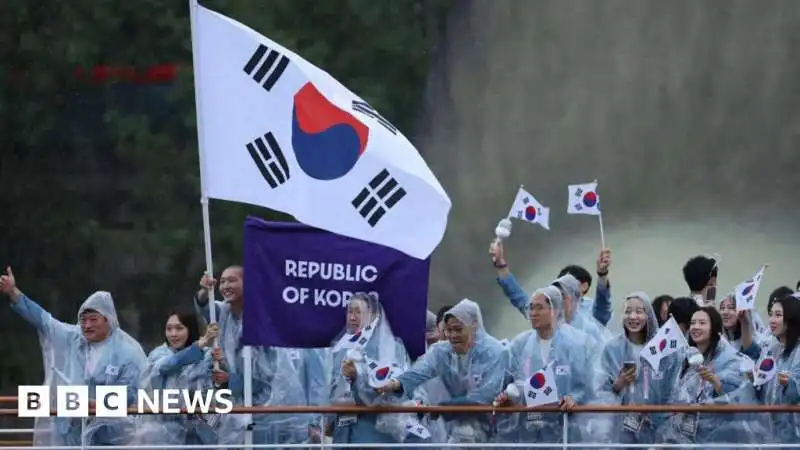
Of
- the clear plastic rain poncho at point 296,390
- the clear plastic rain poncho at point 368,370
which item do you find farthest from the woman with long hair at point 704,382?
the clear plastic rain poncho at point 296,390

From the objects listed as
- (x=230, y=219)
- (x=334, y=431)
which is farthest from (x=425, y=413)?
(x=230, y=219)

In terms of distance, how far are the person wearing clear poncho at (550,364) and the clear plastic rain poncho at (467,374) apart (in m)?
0.12

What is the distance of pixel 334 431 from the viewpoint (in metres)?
10.7

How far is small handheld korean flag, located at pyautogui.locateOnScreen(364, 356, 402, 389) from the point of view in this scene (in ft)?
33.9

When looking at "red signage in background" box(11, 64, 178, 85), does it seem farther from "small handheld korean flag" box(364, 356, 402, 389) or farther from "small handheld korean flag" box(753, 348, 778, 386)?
"small handheld korean flag" box(753, 348, 778, 386)

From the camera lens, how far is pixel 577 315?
1178 centimetres

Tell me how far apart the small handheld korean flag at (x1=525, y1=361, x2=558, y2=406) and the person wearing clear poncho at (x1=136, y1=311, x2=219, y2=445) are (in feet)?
5.70

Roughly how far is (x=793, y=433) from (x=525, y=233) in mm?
8576

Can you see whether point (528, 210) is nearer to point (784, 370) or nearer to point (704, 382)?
point (704, 382)

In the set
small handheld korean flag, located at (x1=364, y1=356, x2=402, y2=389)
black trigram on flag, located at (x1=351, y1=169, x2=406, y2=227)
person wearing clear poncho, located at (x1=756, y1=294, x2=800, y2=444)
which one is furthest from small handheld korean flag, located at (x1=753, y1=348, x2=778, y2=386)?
black trigram on flag, located at (x1=351, y1=169, x2=406, y2=227)

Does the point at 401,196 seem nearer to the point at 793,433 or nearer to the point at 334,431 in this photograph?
the point at 334,431

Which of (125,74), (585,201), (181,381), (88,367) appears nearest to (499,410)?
(181,381)

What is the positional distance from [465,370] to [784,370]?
167 centimetres

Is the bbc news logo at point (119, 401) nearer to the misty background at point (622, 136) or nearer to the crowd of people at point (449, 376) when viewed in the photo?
the crowd of people at point (449, 376)
